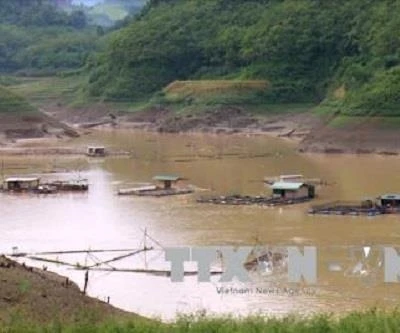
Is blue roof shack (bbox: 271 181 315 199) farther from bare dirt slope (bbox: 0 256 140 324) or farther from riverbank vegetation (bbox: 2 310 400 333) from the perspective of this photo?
riverbank vegetation (bbox: 2 310 400 333)

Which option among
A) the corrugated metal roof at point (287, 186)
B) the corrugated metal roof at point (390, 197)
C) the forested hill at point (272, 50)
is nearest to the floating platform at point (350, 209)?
the corrugated metal roof at point (390, 197)

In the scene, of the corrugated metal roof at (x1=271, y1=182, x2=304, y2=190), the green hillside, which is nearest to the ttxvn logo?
the corrugated metal roof at (x1=271, y1=182, x2=304, y2=190)

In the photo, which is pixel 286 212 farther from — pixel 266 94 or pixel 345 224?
pixel 266 94

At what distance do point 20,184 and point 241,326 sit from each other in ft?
92.0

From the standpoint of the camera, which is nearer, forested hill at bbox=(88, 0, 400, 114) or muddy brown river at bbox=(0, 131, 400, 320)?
muddy brown river at bbox=(0, 131, 400, 320)

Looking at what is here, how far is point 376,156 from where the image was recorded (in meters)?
54.7

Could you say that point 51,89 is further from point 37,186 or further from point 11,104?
point 37,186

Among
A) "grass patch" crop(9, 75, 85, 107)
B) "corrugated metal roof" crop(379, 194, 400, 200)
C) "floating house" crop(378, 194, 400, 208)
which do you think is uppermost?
"grass patch" crop(9, 75, 85, 107)

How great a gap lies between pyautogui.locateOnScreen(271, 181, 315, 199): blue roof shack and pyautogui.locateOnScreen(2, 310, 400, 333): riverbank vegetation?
73.9ft

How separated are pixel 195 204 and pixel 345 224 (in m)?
6.48

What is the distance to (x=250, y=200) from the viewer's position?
128ft

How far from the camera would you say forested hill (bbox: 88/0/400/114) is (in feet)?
222

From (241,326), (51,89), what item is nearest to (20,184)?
(241,326)

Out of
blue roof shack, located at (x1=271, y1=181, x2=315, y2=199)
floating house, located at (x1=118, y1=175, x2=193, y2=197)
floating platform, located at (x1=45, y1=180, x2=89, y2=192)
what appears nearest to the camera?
blue roof shack, located at (x1=271, y1=181, x2=315, y2=199)
